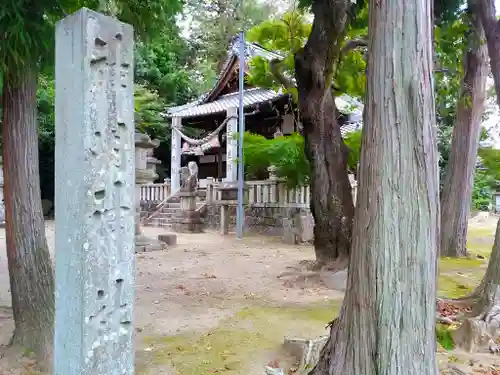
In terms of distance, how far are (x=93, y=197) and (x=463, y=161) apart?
8965 mm

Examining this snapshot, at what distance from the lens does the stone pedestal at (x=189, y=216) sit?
15367mm

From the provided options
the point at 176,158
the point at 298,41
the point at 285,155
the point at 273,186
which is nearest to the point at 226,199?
the point at 273,186

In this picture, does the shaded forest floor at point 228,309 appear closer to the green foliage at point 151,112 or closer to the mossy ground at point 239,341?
the mossy ground at point 239,341

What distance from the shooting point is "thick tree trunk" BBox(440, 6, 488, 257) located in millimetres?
9141

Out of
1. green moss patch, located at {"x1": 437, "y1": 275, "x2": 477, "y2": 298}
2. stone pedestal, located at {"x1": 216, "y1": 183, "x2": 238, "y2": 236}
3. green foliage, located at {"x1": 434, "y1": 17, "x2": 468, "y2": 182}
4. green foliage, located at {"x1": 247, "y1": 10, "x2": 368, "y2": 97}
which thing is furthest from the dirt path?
green foliage, located at {"x1": 434, "y1": 17, "x2": 468, "y2": 182}

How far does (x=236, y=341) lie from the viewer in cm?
426

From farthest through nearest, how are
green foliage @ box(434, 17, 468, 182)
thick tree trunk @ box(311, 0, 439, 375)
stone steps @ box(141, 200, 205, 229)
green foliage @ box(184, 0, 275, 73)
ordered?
green foliage @ box(184, 0, 275, 73)
stone steps @ box(141, 200, 205, 229)
green foliage @ box(434, 17, 468, 182)
thick tree trunk @ box(311, 0, 439, 375)

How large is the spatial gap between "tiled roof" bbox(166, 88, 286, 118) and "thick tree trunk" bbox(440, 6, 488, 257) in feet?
22.7

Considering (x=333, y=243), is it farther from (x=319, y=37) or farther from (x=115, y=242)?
(x=115, y=242)

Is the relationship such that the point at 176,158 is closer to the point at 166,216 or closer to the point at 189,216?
the point at 166,216

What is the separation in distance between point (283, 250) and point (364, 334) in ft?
26.1

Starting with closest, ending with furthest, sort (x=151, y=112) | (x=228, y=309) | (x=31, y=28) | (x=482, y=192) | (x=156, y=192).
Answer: (x=31, y=28)
(x=228, y=309)
(x=151, y=112)
(x=156, y=192)
(x=482, y=192)

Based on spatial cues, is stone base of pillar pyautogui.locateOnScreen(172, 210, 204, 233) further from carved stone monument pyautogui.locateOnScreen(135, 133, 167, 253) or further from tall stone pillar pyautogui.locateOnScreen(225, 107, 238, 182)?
carved stone monument pyautogui.locateOnScreen(135, 133, 167, 253)

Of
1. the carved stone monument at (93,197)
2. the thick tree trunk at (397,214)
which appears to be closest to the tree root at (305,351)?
the thick tree trunk at (397,214)
